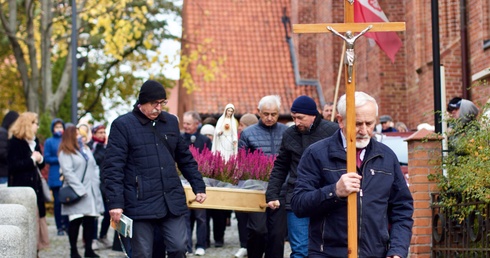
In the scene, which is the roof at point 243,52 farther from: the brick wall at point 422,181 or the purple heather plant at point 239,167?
the brick wall at point 422,181

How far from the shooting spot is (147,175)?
9891mm

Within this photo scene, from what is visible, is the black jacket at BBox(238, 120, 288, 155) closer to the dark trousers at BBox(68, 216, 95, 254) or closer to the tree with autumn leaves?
the dark trousers at BBox(68, 216, 95, 254)

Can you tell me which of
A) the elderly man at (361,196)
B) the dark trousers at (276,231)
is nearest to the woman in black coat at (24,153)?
the dark trousers at (276,231)

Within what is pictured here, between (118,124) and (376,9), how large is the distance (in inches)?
262

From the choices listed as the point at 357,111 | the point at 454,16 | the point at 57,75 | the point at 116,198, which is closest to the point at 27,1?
the point at 454,16

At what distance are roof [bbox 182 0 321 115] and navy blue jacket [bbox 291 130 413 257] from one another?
29.2m

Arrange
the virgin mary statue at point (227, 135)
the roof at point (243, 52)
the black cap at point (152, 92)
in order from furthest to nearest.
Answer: the roof at point (243, 52)
the virgin mary statue at point (227, 135)
the black cap at point (152, 92)

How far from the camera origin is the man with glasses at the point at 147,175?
32.1 ft

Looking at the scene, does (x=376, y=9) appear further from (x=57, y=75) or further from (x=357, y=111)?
(x=57, y=75)

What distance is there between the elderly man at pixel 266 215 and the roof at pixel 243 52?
23424mm

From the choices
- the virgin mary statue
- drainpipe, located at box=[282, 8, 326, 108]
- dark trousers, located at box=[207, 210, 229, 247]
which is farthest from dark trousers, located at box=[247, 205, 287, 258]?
drainpipe, located at box=[282, 8, 326, 108]

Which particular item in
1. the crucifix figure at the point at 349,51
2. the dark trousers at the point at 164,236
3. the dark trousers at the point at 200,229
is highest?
the crucifix figure at the point at 349,51

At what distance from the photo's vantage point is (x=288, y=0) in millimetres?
40844

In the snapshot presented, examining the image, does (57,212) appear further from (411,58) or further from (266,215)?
(411,58)
